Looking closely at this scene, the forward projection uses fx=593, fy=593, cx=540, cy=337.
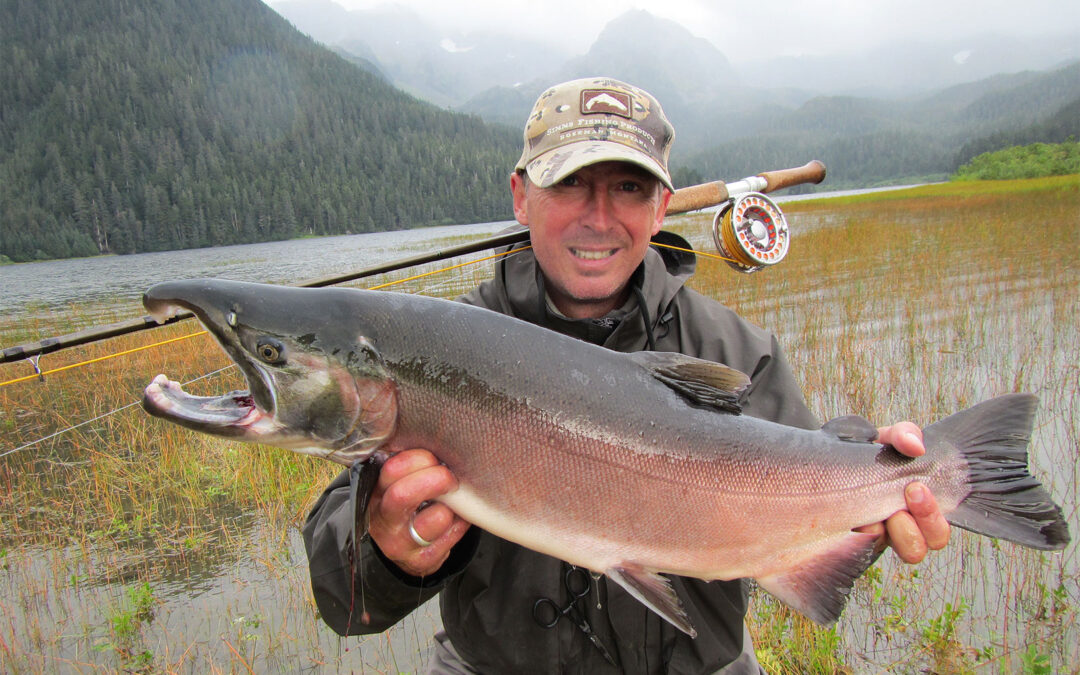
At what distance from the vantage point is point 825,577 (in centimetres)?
217

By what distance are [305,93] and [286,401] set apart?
183m

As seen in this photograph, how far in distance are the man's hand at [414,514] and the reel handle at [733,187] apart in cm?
338

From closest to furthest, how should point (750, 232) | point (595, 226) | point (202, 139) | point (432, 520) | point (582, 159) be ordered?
point (432, 520) < point (582, 159) < point (595, 226) < point (750, 232) < point (202, 139)

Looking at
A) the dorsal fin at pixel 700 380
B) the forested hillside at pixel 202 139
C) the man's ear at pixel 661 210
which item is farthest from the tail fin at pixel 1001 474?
the forested hillside at pixel 202 139

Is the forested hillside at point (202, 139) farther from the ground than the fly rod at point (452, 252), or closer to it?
farther from the ground

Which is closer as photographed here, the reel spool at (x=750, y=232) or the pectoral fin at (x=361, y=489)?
the pectoral fin at (x=361, y=489)

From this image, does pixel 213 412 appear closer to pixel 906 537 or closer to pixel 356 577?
pixel 356 577

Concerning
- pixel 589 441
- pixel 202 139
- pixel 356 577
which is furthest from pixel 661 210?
pixel 202 139

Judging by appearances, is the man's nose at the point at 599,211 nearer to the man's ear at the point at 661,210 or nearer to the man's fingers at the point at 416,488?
the man's ear at the point at 661,210

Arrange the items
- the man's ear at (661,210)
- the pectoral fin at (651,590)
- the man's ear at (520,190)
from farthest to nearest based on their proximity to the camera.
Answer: the man's ear at (520,190) → the man's ear at (661,210) → the pectoral fin at (651,590)

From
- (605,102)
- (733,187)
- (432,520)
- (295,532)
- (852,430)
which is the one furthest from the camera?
(733,187)

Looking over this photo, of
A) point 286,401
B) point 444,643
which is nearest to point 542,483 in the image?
point 286,401

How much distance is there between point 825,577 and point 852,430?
0.55 meters

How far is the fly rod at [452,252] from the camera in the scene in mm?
3377
